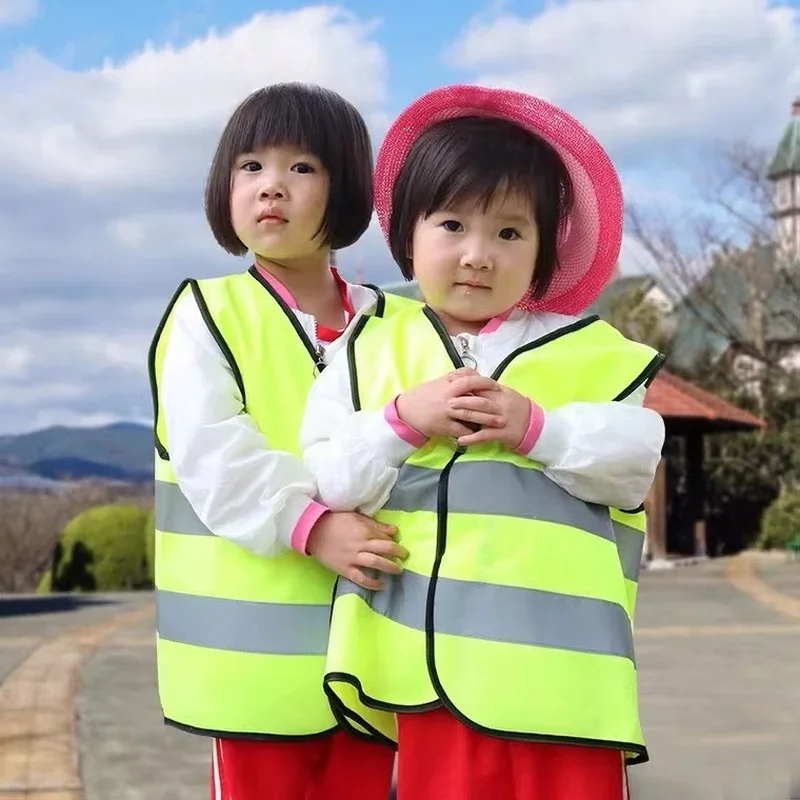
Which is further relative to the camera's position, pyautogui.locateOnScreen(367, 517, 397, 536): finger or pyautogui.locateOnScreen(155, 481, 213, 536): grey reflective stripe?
pyautogui.locateOnScreen(155, 481, 213, 536): grey reflective stripe

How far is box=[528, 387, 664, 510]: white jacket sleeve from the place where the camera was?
1.72 meters

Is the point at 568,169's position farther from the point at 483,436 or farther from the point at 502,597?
the point at 502,597

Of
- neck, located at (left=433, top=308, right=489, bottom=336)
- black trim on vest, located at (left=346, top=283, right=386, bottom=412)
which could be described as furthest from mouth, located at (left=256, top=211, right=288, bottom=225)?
neck, located at (left=433, top=308, right=489, bottom=336)

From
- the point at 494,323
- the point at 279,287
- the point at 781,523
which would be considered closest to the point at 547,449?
Result: the point at 494,323

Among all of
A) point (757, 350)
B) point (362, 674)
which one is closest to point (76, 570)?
point (757, 350)

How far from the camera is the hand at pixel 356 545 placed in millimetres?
1740

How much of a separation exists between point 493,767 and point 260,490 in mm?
513

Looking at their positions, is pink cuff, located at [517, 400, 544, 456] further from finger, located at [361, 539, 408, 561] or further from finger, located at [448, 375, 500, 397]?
finger, located at [361, 539, 408, 561]

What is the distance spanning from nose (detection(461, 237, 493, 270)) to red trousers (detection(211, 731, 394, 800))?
2.46 ft

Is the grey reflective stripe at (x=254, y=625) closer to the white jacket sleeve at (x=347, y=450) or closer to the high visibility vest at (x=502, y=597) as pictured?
the high visibility vest at (x=502, y=597)

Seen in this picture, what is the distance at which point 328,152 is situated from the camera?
6.68 feet

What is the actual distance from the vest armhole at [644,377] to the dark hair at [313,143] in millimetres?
558

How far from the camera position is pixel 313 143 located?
2021 millimetres

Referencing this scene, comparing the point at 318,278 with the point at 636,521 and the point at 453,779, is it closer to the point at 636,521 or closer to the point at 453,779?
the point at 636,521
